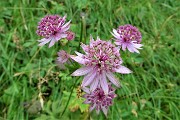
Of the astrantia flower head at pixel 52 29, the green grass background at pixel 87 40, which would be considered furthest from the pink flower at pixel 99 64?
the green grass background at pixel 87 40

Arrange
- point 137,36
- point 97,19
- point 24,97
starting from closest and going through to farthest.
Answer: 1. point 137,36
2. point 24,97
3. point 97,19

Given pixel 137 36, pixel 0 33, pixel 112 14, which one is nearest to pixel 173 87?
pixel 112 14

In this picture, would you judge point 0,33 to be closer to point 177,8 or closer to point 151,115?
point 151,115

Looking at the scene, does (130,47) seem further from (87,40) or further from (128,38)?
(87,40)

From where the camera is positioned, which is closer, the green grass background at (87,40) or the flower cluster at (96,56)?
the flower cluster at (96,56)

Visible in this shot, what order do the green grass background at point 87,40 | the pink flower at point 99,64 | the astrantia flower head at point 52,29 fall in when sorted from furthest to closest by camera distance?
the green grass background at point 87,40
the astrantia flower head at point 52,29
the pink flower at point 99,64

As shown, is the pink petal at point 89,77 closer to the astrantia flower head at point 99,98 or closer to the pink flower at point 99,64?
the pink flower at point 99,64

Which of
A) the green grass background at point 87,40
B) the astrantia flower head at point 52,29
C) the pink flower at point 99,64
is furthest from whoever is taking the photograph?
the green grass background at point 87,40

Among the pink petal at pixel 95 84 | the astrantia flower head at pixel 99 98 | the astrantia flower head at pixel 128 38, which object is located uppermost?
the astrantia flower head at pixel 128 38
